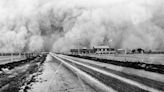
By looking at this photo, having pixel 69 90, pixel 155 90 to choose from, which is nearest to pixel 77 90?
pixel 69 90

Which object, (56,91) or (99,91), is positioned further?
(56,91)

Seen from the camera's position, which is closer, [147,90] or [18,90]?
[147,90]

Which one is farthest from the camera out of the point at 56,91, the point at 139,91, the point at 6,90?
the point at 6,90

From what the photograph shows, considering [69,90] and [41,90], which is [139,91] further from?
[41,90]

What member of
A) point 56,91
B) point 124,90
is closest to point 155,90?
point 124,90

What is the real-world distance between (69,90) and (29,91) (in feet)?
5.38

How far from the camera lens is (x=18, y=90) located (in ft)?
22.6

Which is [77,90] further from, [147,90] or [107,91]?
[147,90]

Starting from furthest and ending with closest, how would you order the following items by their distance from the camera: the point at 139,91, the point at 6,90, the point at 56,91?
the point at 6,90 < the point at 56,91 < the point at 139,91

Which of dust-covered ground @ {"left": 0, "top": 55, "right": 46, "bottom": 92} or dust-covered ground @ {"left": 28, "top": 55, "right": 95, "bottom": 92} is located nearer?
dust-covered ground @ {"left": 28, "top": 55, "right": 95, "bottom": 92}

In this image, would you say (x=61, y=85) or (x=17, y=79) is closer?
(x=61, y=85)

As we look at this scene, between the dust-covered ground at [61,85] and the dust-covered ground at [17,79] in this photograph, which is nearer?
the dust-covered ground at [61,85]

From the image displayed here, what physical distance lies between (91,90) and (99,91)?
1.24ft

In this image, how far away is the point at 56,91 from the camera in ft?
21.7
